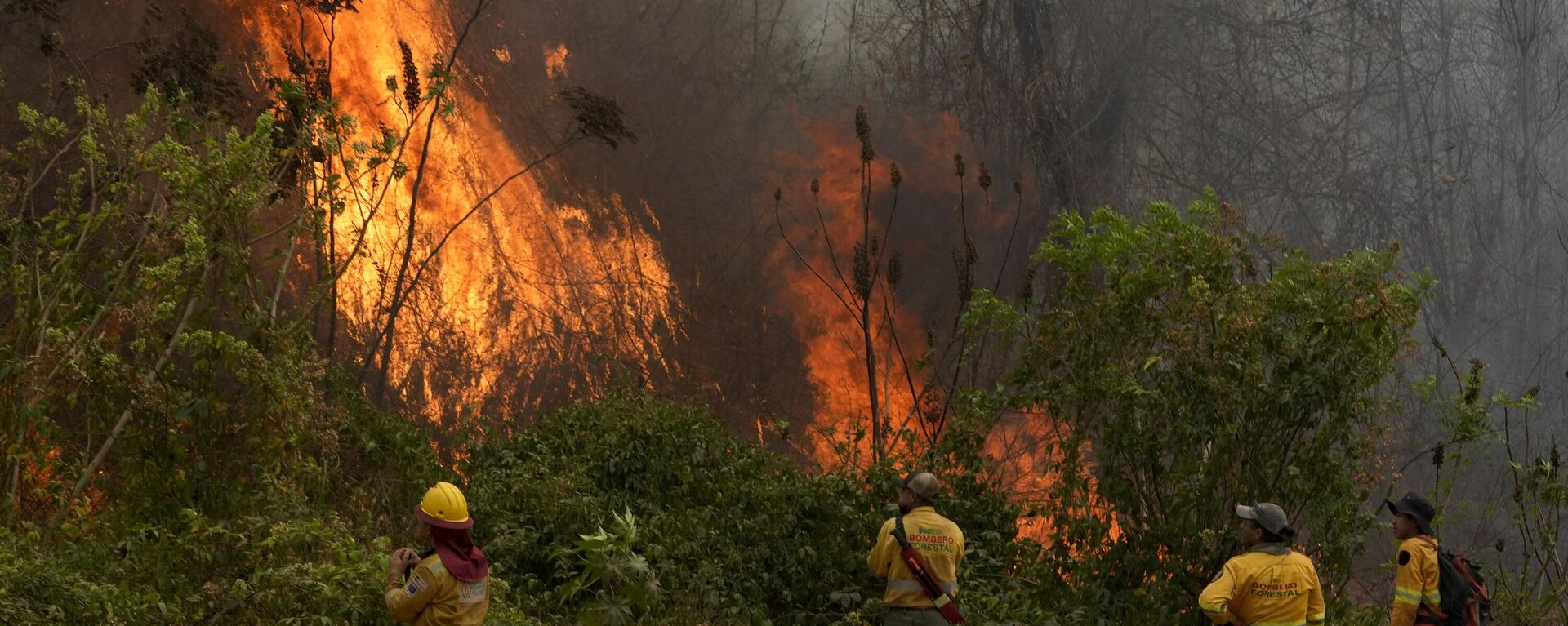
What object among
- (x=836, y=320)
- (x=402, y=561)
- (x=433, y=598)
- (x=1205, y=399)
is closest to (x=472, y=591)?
(x=433, y=598)

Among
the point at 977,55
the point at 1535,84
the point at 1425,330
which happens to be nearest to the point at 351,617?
the point at 977,55

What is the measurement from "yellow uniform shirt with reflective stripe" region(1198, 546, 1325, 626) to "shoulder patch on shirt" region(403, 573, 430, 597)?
3478 millimetres

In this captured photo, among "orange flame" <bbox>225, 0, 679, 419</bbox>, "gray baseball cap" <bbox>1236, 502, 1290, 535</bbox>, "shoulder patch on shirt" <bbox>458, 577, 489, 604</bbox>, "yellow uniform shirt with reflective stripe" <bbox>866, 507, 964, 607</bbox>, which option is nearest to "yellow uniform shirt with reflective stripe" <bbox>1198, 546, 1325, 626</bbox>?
"gray baseball cap" <bbox>1236, 502, 1290, 535</bbox>

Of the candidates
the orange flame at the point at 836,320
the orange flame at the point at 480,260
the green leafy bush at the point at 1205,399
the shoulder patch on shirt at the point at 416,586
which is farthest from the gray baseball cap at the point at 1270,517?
the orange flame at the point at 480,260

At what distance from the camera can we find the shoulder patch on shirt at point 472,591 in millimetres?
5371

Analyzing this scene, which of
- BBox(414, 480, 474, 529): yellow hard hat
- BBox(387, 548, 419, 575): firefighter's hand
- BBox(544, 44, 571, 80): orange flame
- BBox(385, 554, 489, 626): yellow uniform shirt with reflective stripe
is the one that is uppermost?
BBox(544, 44, 571, 80): orange flame

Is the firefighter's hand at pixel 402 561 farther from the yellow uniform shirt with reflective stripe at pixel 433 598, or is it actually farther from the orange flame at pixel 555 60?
the orange flame at pixel 555 60

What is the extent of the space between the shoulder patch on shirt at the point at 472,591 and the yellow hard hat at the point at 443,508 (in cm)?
25

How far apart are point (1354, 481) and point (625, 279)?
8.06 meters

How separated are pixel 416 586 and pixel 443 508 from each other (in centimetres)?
32

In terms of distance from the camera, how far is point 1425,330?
1900 centimetres

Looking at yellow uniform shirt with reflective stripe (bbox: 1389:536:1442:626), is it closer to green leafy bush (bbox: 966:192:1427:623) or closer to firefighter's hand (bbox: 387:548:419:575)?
green leafy bush (bbox: 966:192:1427:623)

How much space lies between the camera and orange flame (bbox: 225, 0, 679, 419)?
13305 millimetres

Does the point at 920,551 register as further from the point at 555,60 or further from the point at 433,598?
the point at 555,60
